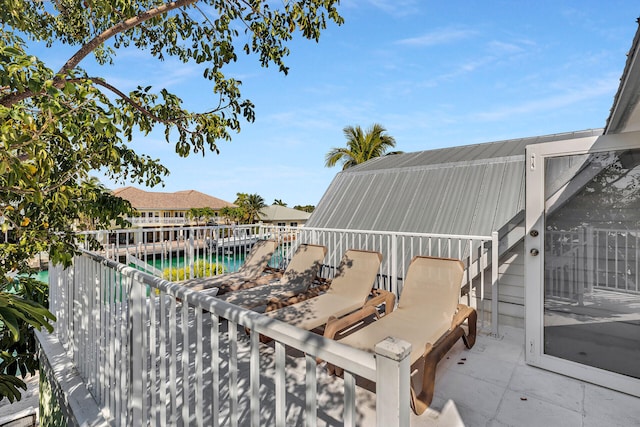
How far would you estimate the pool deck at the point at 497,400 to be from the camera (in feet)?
8.37

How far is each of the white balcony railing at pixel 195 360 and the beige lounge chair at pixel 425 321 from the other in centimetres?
55

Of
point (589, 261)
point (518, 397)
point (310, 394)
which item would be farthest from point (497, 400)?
point (310, 394)

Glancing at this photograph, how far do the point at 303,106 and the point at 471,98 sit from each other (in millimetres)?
7010

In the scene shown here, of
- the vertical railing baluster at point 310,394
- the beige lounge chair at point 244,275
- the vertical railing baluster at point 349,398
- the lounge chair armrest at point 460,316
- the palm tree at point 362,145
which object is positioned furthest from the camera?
the palm tree at point 362,145

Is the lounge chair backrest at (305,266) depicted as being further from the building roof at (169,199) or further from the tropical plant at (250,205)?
the tropical plant at (250,205)

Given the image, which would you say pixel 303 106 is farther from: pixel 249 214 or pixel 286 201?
pixel 286 201

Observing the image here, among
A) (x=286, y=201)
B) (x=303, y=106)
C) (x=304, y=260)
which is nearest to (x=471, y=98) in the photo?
(x=303, y=106)

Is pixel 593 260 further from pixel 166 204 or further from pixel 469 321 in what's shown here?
pixel 166 204

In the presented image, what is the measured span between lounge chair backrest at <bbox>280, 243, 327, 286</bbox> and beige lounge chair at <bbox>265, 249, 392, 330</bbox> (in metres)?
0.65

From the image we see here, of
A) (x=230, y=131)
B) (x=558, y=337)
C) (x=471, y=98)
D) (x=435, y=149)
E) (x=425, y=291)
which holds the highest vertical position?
(x=471, y=98)

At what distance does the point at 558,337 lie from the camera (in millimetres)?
3359

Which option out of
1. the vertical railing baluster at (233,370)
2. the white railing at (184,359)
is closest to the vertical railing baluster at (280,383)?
the white railing at (184,359)

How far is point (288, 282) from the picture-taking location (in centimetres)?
559

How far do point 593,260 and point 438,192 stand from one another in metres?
4.14
